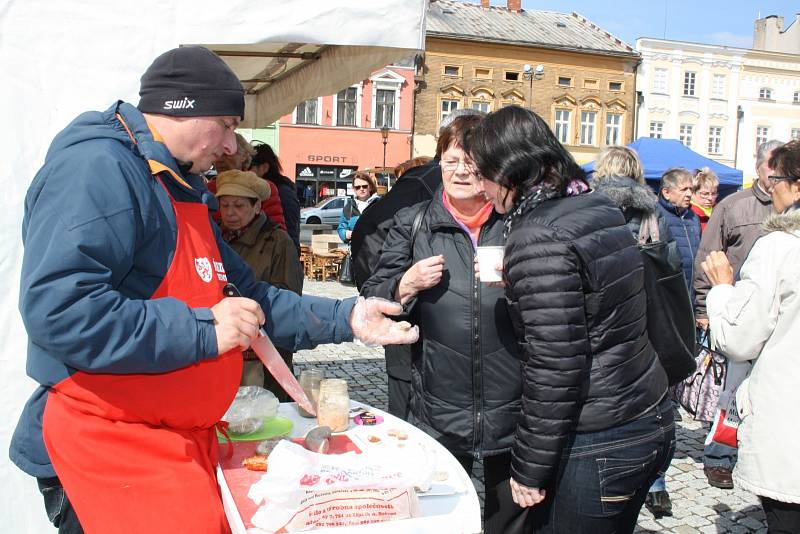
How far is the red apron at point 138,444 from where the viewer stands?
154cm

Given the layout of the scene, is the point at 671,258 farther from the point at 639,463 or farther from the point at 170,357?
the point at 170,357

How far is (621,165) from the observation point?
14.3ft

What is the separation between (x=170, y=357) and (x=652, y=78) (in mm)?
43814

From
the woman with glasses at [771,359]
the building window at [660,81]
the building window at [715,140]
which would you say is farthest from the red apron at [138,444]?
the building window at [715,140]

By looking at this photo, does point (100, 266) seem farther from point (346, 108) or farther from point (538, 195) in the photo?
point (346, 108)

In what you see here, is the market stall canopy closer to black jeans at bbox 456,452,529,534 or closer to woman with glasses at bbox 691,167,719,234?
black jeans at bbox 456,452,529,534

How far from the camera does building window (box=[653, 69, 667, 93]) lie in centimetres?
4088

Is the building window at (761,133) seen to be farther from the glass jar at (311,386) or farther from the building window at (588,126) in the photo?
the glass jar at (311,386)

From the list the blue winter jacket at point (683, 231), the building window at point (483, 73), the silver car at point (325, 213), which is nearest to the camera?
the blue winter jacket at point (683, 231)

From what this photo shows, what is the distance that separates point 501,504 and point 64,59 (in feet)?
7.66

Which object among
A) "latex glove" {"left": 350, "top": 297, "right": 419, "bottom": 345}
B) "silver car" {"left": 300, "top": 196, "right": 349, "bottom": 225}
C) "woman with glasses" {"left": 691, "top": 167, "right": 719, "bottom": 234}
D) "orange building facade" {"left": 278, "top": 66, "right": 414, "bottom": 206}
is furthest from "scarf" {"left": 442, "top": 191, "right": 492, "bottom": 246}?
"orange building facade" {"left": 278, "top": 66, "right": 414, "bottom": 206}

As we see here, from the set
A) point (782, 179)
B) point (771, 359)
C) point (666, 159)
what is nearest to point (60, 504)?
point (771, 359)

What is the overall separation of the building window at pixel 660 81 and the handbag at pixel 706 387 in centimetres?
4080

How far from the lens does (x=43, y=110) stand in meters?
2.54
